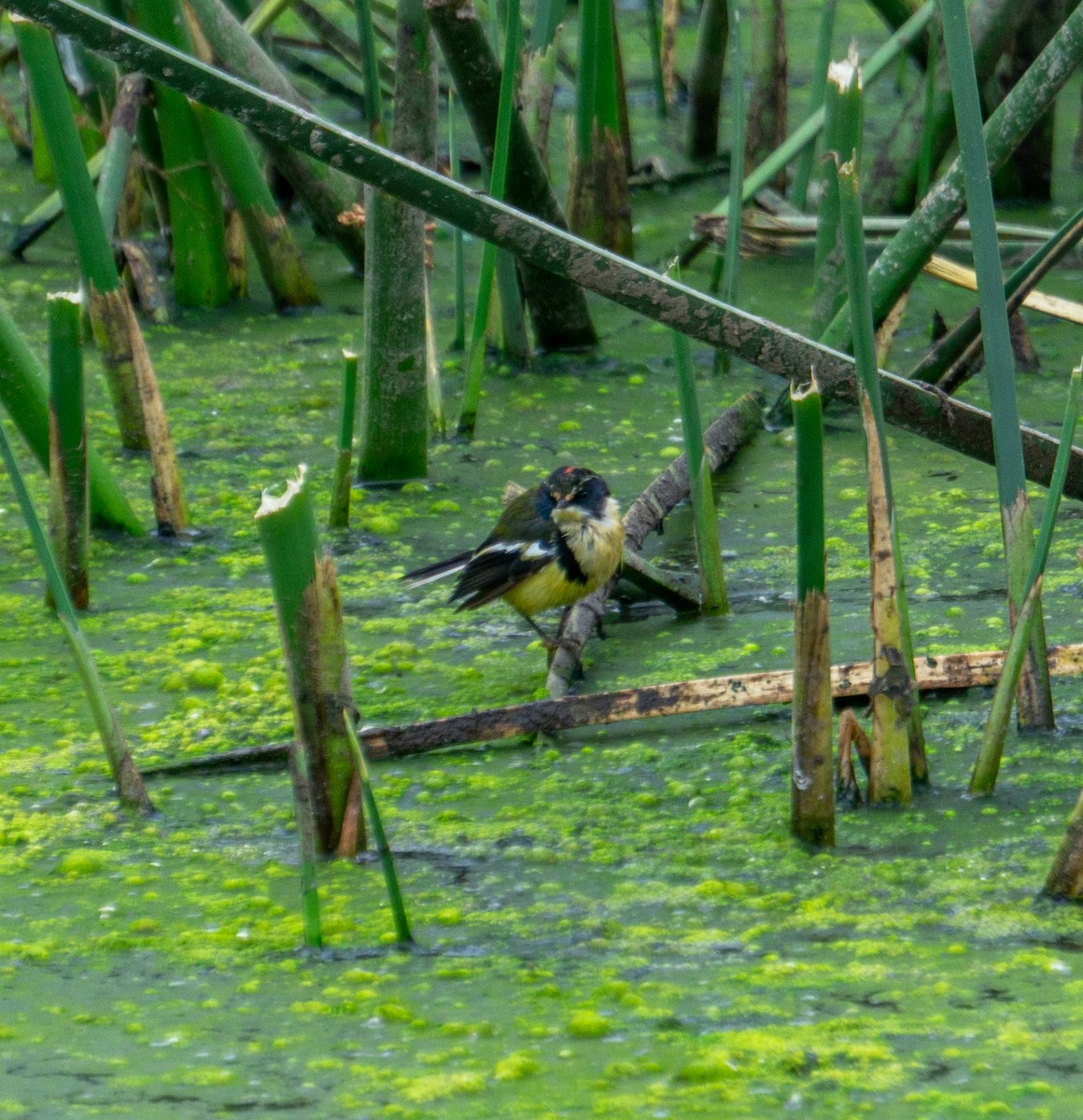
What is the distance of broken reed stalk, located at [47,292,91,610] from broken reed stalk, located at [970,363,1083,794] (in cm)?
194

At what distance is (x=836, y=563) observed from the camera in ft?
12.0

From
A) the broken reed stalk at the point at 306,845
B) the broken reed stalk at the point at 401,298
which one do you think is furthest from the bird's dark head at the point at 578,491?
the broken reed stalk at the point at 306,845

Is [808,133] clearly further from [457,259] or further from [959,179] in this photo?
[959,179]

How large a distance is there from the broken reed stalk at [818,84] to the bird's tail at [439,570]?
69.2 inches

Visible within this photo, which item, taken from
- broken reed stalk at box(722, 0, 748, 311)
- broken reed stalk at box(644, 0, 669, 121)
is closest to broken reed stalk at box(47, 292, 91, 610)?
broken reed stalk at box(722, 0, 748, 311)

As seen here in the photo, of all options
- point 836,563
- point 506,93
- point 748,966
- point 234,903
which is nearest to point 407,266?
point 506,93

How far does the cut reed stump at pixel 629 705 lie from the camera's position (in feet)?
9.27

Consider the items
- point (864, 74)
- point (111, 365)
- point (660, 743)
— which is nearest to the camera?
point (660, 743)

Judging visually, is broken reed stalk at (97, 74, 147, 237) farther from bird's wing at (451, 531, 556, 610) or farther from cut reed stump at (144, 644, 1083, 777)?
cut reed stump at (144, 644, 1083, 777)

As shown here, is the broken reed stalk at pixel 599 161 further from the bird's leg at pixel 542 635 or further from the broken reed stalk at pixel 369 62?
A: the bird's leg at pixel 542 635

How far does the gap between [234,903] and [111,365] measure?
76.2 inches

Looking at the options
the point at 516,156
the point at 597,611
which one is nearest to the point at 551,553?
the point at 597,611

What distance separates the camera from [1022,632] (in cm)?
232

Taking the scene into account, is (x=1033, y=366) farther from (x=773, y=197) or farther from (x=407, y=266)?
(x=407, y=266)
